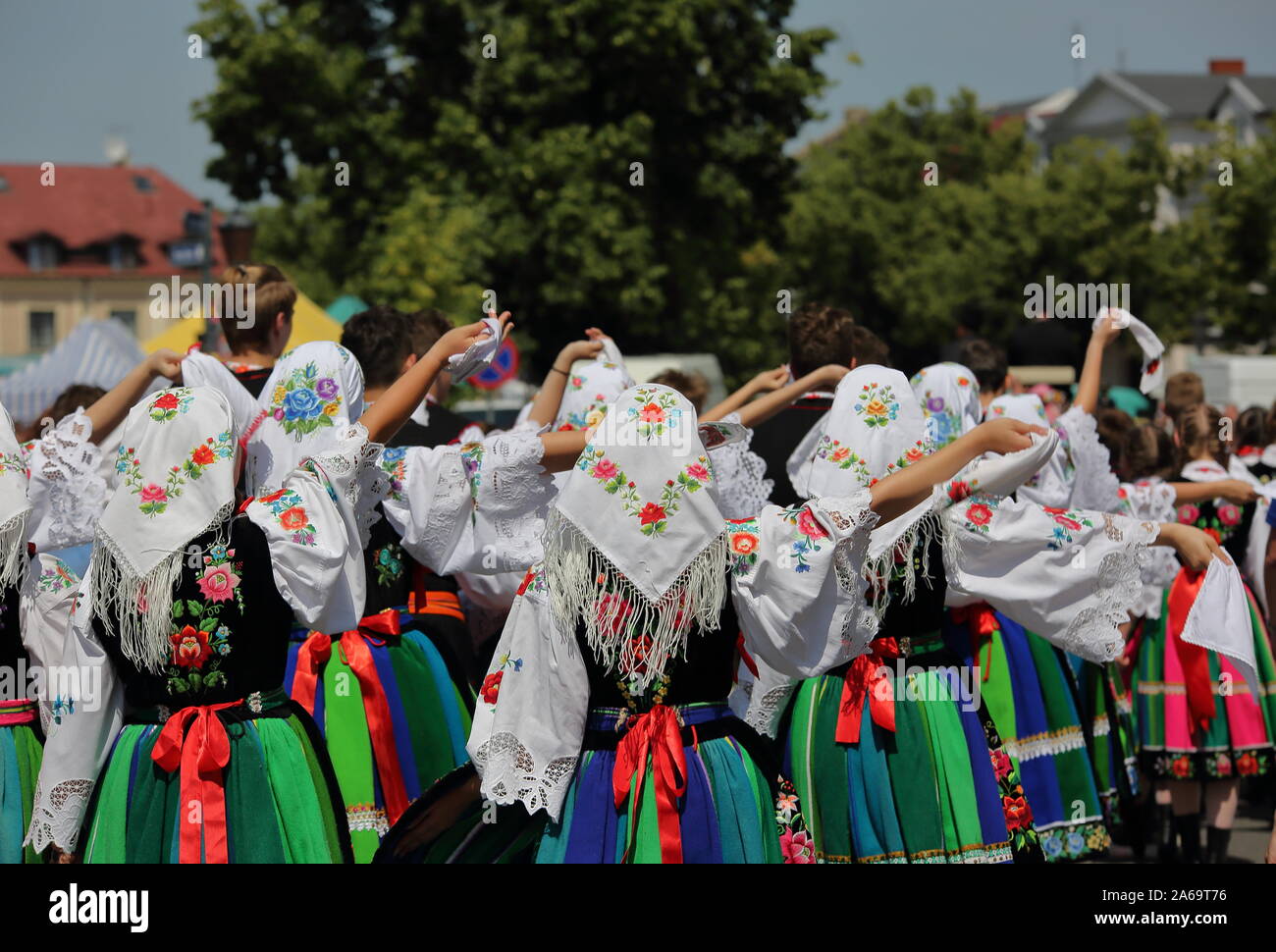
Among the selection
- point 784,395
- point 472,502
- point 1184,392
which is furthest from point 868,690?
point 1184,392

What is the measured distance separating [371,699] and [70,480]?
104cm

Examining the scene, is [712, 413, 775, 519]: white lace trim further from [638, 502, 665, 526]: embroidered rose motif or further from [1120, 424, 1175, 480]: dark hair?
[638, 502, 665, 526]: embroidered rose motif

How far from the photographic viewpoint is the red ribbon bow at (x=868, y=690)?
4023 millimetres

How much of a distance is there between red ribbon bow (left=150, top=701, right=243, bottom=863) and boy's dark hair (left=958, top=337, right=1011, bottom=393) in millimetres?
3641

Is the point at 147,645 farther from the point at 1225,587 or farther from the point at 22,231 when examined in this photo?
the point at 22,231

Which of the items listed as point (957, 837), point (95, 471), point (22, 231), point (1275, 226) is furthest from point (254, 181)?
point (22, 231)

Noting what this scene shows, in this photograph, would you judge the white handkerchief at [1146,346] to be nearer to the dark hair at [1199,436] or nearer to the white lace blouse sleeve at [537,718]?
the dark hair at [1199,436]

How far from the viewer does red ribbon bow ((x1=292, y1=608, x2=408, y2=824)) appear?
4.41 m

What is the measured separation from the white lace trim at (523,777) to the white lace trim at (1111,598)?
1.45 m

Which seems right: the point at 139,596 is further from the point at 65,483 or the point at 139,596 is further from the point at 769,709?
the point at 769,709

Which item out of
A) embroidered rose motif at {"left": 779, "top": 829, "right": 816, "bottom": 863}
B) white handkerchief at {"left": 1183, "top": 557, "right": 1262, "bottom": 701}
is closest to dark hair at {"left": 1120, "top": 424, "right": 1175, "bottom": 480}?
white handkerchief at {"left": 1183, "top": 557, "right": 1262, "bottom": 701}

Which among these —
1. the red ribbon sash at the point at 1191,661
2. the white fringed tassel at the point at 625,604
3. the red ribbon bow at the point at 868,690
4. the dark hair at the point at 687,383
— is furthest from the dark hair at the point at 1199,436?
the white fringed tassel at the point at 625,604

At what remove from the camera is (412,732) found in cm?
447

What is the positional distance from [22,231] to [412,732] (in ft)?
156
